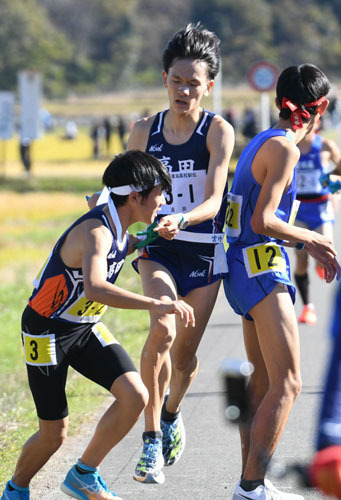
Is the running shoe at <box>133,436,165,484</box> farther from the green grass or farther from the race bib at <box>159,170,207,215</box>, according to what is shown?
the race bib at <box>159,170,207,215</box>

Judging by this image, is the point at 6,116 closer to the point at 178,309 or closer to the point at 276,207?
the point at 276,207

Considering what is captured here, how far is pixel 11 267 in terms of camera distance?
15758 mm

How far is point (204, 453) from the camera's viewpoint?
19.1ft

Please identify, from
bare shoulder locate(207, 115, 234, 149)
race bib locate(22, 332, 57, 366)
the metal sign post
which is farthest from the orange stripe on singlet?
the metal sign post

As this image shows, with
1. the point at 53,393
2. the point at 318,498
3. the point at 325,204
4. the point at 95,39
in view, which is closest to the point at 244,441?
the point at 318,498

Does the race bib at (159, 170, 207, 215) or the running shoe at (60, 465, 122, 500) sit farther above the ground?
the race bib at (159, 170, 207, 215)

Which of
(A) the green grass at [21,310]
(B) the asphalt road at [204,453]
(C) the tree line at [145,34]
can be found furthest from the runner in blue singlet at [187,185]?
(C) the tree line at [145,34]

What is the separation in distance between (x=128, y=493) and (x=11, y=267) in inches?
427

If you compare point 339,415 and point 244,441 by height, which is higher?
point 339,415

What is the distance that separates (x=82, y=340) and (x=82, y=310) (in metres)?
0.16

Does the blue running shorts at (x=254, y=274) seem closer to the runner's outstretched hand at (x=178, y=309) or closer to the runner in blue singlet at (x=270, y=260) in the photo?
the runner in blue singlet at (x=270, y=260)

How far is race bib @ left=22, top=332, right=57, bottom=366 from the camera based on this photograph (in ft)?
14.8

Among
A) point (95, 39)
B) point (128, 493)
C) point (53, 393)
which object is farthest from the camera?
point (95, 39)

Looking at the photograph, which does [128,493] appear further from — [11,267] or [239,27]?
[239,27]
